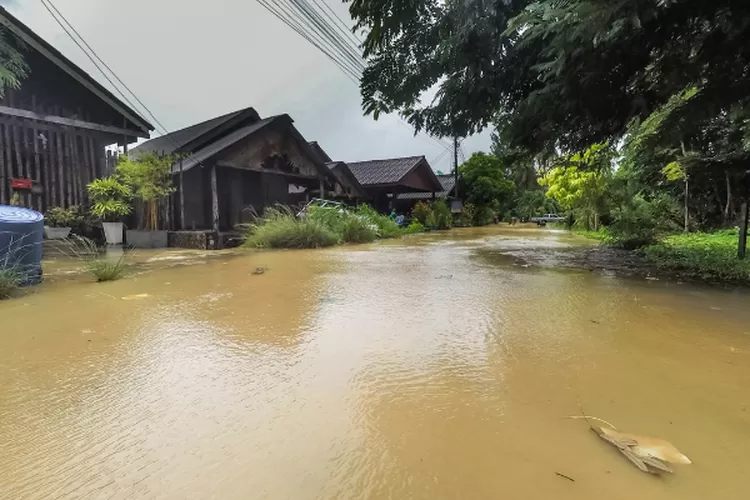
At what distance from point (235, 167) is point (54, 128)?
3996 millimetres

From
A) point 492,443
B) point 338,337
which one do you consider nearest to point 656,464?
point 492,443

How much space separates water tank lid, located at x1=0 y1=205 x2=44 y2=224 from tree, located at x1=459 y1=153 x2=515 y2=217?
81.4ft

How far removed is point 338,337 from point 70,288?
3.51 meters

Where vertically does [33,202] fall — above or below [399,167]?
below

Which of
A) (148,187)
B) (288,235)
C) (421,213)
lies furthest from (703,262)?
(421,213)

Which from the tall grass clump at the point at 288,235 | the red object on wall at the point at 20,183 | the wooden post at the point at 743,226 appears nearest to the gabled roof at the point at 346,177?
the tall grass clump at the point at 288,235

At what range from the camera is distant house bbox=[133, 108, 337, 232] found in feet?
36.3

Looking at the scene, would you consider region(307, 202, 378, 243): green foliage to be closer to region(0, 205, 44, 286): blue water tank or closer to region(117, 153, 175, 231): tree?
region(117, 153, 175, 231): tree

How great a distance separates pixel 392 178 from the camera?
2073 centimetres

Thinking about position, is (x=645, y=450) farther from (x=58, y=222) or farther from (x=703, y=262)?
(x=58, y=222)

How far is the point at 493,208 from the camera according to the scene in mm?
28750

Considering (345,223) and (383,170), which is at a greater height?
(383,170)

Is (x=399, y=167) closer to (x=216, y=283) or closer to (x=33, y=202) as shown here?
(x=33, y=202)

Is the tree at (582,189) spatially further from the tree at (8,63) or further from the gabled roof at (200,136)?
the tree at (8,63)
